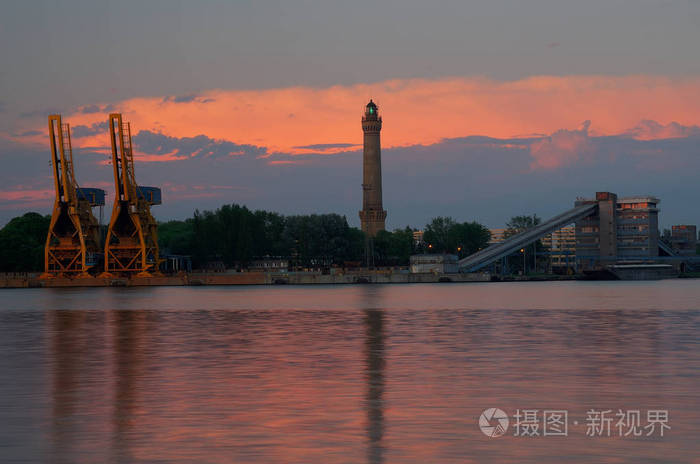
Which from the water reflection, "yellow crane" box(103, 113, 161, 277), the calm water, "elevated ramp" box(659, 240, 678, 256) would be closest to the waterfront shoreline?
"yellow crane" box(103, 113, 161, 277)

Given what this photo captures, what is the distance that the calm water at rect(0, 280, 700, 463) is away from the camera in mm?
11742

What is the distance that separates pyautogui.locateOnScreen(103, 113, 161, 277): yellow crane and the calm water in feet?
313

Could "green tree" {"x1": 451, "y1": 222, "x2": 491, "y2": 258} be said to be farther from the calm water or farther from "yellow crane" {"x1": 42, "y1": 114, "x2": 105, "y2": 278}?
the calm water

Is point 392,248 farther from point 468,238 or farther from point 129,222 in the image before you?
point 129,222

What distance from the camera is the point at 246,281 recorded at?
148 meters

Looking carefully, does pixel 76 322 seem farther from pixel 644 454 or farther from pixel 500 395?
pixel 644 454

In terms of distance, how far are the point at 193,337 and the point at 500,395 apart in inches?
723

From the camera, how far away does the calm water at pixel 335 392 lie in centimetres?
1174

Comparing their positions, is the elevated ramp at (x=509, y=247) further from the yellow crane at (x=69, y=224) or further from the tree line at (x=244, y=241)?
the yellow crane at (x=69, y=224)

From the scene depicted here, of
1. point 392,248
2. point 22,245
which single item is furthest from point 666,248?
point 22,245

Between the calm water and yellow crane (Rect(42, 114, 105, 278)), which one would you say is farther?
yellow crane (Rect(42, 114, 105, 278))

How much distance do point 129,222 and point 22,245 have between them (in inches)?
1010

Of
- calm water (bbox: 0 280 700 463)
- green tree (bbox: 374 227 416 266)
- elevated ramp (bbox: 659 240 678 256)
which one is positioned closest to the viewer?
calm water (bbox: 0 280 700 463)

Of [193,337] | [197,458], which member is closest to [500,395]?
[197,458]
